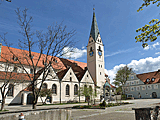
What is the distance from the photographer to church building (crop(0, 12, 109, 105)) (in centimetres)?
2914

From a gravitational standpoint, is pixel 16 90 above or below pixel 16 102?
above

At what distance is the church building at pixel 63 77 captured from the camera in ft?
95.6

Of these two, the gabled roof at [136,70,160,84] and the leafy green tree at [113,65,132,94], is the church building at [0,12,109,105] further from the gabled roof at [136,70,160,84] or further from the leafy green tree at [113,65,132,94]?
the gabled roof at [136,70,160,84]

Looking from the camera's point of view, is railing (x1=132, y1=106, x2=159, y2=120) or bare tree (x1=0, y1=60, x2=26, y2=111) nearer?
railing (x1=132, y1=106, x2=159, y2=120)

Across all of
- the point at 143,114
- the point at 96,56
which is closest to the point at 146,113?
the point at 143,114

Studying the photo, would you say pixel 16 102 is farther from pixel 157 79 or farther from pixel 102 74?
pixel 157 79

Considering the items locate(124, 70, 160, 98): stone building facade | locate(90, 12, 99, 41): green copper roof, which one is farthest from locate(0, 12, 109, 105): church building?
locate(124, 70, 160, 98): stone building facade

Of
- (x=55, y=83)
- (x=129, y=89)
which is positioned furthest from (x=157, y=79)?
(x=55, y=83)

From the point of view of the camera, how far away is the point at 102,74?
50312mm

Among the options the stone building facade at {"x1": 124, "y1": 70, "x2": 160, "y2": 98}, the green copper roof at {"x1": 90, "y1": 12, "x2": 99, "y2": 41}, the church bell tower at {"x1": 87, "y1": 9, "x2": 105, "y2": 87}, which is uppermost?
the green copper roof at {"x1": 90, "y1": 12, "x2": 99, "y2": 41}

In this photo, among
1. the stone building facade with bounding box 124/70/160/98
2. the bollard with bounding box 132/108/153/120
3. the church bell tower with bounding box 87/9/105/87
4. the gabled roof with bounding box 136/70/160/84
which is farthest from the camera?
the gabled roof with bounding box 136/70/160/84

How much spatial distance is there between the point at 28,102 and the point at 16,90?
353cm

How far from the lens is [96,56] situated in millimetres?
49875

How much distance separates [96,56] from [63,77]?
17.0 meters
